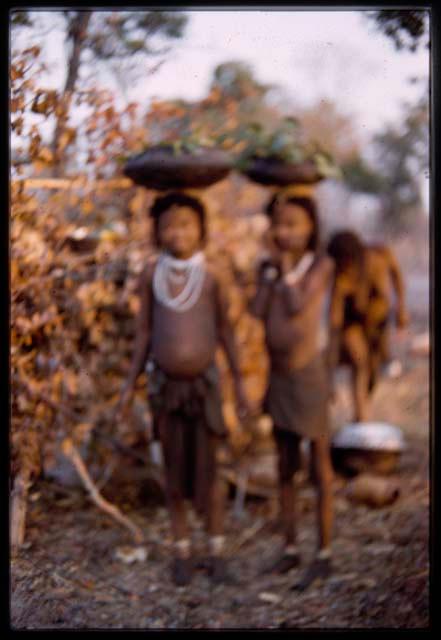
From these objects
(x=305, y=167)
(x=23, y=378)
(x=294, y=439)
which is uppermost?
(x=305, y=167)

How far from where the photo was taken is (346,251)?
516 cm

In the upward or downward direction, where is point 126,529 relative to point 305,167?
downward

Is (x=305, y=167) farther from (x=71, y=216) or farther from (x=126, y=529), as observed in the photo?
(x=126, y=529)

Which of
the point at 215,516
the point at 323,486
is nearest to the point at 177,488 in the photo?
the point at 215,516

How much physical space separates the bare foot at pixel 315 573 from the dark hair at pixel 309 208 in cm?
135

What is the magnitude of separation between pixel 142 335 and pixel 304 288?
71 cm

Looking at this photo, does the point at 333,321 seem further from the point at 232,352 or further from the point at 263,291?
the point at 232,352

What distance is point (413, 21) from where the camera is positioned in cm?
280

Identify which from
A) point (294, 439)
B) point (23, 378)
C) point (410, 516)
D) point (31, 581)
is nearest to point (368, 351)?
point (410, 516)

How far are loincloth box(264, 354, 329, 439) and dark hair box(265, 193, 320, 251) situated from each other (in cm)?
50

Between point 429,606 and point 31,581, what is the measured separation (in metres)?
1.26

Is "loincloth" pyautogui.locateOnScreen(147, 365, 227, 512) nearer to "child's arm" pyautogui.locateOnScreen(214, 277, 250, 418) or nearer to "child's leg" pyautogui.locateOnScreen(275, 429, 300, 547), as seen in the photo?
"child's arm" pyautogui.locateOnScreen(214, 277, 250, 418)

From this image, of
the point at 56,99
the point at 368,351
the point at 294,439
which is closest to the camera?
the point at 56,99

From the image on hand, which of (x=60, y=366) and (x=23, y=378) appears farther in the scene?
(x=60, y=366)
